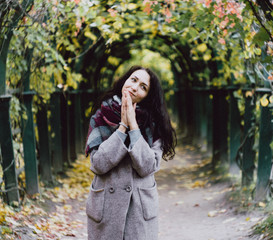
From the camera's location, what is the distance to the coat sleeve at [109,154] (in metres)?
2.12

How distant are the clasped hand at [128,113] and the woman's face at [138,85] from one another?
0.42ft

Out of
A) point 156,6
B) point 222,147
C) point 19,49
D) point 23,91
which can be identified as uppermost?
point 156,6

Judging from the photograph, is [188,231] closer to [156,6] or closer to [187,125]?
[156,6]

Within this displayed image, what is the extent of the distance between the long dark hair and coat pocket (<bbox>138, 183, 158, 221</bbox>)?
0.34m

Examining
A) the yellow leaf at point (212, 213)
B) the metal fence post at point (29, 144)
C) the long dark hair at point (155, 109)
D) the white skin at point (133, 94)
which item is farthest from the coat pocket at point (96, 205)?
the yellow leaf at point (212, 213)

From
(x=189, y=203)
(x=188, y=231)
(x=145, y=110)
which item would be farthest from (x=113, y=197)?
(x=189, y=203)

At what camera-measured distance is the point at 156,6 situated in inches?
165

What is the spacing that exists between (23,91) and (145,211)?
3085mm

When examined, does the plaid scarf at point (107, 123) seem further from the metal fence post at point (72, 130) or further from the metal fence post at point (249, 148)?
the metal fence post at point (72, 130)

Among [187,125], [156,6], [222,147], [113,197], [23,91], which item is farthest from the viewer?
[187,125]

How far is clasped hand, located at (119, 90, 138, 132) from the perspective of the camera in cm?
220

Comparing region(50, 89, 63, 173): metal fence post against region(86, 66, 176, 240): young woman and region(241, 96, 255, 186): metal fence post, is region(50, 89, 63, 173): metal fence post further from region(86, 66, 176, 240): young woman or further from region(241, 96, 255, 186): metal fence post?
region(86, 66, 176, 240): young woman

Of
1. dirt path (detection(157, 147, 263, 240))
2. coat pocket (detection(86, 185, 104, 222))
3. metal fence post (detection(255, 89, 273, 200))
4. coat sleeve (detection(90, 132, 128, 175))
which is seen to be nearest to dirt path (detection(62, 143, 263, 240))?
dirt path (detection(157, 147, 263, 240))

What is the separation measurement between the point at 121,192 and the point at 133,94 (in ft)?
2.20
